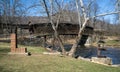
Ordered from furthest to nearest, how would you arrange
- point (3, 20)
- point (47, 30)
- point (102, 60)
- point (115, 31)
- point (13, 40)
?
point (115, 31)
point (3, 20)
point (47, 30)
point (102, 60)
point (13, 40)

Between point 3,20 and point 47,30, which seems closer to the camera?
point 47,30

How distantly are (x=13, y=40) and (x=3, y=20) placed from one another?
1784 inches

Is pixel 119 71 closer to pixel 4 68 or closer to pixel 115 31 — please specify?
pixel 4 68

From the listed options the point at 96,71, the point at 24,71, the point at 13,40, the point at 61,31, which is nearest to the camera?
A: the point at 24,71

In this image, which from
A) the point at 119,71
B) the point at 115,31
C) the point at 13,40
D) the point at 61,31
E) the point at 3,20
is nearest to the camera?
the point at 119,71

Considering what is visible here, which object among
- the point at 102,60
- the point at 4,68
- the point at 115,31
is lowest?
the point at 115,31

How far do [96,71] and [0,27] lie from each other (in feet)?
175

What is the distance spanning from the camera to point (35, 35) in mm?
46406

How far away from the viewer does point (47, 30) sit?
44.9 metres

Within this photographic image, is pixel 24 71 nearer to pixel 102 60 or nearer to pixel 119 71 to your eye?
pixel 119 71

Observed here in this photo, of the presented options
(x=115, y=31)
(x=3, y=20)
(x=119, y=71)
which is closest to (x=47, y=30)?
(x=3, y=20)

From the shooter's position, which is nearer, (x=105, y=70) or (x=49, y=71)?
(x=49, y=71)

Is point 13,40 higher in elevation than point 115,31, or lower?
higher

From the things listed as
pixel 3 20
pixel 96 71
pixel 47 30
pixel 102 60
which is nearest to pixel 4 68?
pixel 96 71
